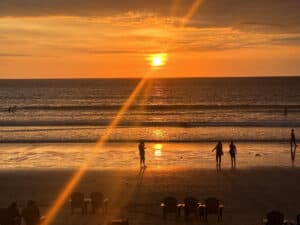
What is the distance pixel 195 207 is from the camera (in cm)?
1580

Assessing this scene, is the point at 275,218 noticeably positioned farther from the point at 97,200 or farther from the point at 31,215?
the point at 31,215

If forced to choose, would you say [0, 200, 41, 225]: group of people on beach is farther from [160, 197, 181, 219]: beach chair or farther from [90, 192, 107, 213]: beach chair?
[160, 197, 181, 219]: beach chair

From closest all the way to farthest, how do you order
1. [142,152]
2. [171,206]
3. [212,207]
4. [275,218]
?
[275,218] < [212,207] < [171,206] < [142,152]

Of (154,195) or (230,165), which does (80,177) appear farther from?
(230,165)

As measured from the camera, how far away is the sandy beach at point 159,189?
54.0 ft

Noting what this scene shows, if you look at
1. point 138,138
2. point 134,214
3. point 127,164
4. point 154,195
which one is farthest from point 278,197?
point 138,138

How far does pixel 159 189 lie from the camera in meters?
20.5

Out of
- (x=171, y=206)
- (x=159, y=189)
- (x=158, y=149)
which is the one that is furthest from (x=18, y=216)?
(x=158, y=149)

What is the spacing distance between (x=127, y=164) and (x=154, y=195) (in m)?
7.47

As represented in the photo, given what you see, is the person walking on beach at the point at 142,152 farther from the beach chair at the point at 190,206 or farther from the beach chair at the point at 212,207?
the beach chair at the point at 212,207

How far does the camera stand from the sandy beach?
648 inches

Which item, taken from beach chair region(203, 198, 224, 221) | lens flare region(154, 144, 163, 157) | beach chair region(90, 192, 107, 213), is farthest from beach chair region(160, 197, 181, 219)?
lens flare region(154, 144, 163, 157)

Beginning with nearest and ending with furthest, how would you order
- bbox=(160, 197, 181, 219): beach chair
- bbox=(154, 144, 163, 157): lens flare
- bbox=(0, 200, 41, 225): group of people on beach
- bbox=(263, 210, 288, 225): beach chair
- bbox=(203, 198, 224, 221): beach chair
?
bbox=(263, 210, 288, 225): beach chair → bbox=(0, 200, 41, 225): group of people on beach → bbox=(203, 198, 224, 221): beach chair → bbox=(160, 197, 181, 219): beach chair → bbox=(154, 144, 163, 157): lens flare

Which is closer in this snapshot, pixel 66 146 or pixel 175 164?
pixel 175 164
